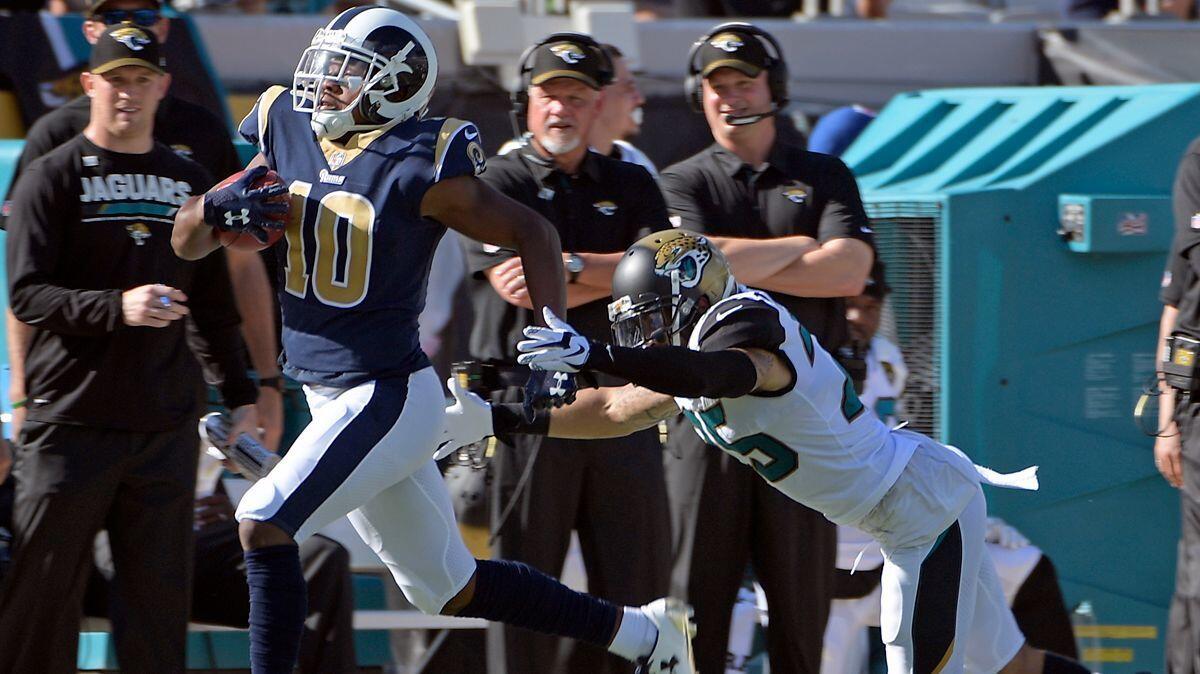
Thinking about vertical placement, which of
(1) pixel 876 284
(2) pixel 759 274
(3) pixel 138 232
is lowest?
(1) pixel 876 284

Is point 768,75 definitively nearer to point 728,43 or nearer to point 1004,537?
point 728,43

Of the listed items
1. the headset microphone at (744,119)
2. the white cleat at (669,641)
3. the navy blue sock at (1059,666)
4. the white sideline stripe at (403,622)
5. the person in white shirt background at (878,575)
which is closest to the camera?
the white cleat at (669,641)

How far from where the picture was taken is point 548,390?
3977mm

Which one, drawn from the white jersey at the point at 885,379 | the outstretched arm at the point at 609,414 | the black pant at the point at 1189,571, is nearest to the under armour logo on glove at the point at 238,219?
the outstretched arm at the point at 609,414

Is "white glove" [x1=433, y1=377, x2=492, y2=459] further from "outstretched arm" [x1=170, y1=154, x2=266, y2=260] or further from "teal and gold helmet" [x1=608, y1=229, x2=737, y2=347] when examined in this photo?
"outstretched arm" [x1=170, y1=154, x2=266, y2=260]

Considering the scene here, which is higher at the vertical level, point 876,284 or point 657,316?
point 657,316

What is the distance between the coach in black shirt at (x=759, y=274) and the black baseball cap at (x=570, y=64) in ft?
1.11

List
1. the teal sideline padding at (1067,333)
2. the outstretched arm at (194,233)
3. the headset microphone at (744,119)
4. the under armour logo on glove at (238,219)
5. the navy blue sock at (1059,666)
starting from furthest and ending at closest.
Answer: the teal sideline padding at (1067,333)
the headset microphone at (744,119)
the navy blue sock at (1059,666)
the outstretched arm at (194,233)
the under armour logo on glove at (238,219)

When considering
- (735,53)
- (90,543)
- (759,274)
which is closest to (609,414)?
(759,274)

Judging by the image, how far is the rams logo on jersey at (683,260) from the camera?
4059mm

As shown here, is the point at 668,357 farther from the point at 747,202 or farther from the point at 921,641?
the point at 747,202

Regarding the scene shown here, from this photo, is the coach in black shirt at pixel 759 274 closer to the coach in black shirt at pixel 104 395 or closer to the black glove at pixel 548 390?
the black glove at pixel 548 390

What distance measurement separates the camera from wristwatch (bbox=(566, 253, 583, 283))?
4.87 metres

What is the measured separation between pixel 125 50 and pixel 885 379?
2542mm
